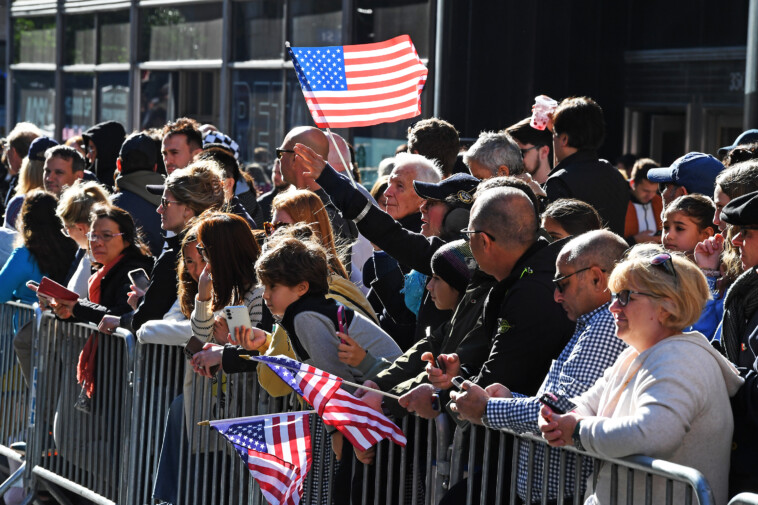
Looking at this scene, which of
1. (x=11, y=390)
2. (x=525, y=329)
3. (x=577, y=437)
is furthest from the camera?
(x=11, y=390)

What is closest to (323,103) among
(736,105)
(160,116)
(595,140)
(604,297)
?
(595,140)

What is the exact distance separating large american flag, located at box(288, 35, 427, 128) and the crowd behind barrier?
1927mm

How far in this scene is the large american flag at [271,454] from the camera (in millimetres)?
4902

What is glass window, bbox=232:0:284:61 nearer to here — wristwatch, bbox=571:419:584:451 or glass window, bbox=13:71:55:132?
glass window, bbox=13:71:55:132

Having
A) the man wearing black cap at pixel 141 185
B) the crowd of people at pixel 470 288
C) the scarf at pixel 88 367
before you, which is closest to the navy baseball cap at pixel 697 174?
the crowd of people at pixel 470 288

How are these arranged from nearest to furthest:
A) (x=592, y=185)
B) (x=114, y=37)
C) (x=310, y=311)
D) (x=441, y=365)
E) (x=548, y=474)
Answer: (x=548, y=474)
(x=441, y=365)
(x=310, y=311)
(x=592, y=185)
(x=114, y=37)

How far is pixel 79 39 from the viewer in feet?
69.1

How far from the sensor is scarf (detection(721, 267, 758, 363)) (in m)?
4.30

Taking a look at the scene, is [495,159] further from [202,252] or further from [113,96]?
[113,96]

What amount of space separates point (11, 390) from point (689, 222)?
4.95 m

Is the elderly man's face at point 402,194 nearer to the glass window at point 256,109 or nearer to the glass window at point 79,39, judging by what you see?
the glass window at point 256,109

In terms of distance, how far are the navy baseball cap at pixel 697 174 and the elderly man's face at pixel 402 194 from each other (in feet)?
4.60

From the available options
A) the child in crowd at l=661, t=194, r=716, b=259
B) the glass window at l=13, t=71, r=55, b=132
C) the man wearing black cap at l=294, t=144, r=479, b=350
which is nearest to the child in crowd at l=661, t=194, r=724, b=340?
the child in crowd at l=661, t=194, r=716, b=259

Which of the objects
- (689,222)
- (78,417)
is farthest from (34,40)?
(689,222)
